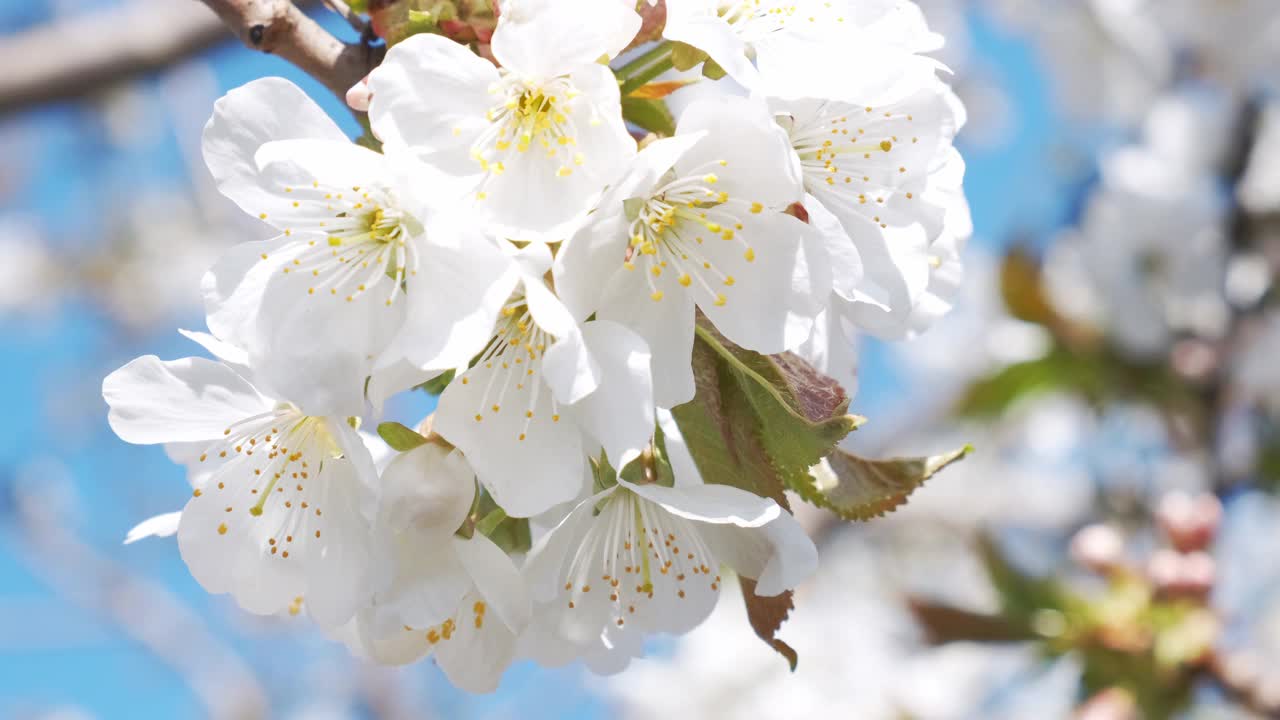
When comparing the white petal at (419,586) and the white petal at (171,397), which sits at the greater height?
the white petal at (171,397)

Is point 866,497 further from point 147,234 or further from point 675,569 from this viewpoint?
point 147,234

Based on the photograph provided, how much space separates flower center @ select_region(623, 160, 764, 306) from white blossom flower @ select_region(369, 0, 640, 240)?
0.21ft

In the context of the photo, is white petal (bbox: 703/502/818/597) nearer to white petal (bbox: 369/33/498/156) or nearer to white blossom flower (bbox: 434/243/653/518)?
white blossom flower (bbox: 434/243/653/518)

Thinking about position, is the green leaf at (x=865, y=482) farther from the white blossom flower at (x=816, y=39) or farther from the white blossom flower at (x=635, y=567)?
the white blossom flower at (x=816, y=39)

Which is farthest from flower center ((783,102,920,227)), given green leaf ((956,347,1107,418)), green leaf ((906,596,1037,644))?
green leaf ((956,347,1107,418))

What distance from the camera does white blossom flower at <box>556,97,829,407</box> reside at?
2.90 ft

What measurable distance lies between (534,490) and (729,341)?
8.9 inches

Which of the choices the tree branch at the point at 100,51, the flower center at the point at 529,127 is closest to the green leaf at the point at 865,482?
the flower center at the point at 529,127

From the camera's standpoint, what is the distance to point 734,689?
4781mm

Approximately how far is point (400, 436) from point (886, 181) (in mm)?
522

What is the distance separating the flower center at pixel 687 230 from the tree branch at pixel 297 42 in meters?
0.34

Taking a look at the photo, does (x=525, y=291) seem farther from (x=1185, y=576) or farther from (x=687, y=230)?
(x=1185, y=576)

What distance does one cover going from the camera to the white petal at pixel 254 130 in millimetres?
941

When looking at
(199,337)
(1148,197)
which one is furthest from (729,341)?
(1148,197)
